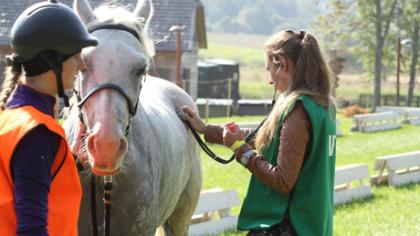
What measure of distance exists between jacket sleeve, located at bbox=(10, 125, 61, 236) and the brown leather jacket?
1458mm

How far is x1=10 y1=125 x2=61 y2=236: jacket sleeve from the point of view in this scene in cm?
248

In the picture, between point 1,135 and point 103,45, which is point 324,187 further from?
point 1,135

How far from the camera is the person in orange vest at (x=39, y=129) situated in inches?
98.0

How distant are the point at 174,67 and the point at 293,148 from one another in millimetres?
24340

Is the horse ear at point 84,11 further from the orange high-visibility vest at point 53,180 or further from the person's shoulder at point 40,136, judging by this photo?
the person's shoulder at point 40,136

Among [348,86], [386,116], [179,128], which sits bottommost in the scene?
[348,86]

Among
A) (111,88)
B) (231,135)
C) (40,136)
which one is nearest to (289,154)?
(231,135)

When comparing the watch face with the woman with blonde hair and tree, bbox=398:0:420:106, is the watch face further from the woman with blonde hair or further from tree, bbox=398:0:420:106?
tree, bbox=398:0:420:106

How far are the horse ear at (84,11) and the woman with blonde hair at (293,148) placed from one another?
102cm

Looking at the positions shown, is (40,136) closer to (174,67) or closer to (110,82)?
(110,82)

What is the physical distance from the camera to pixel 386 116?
2395cm

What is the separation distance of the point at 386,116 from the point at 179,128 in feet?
63.8

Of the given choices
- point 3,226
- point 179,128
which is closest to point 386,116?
point 179,128

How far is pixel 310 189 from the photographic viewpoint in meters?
3.73
